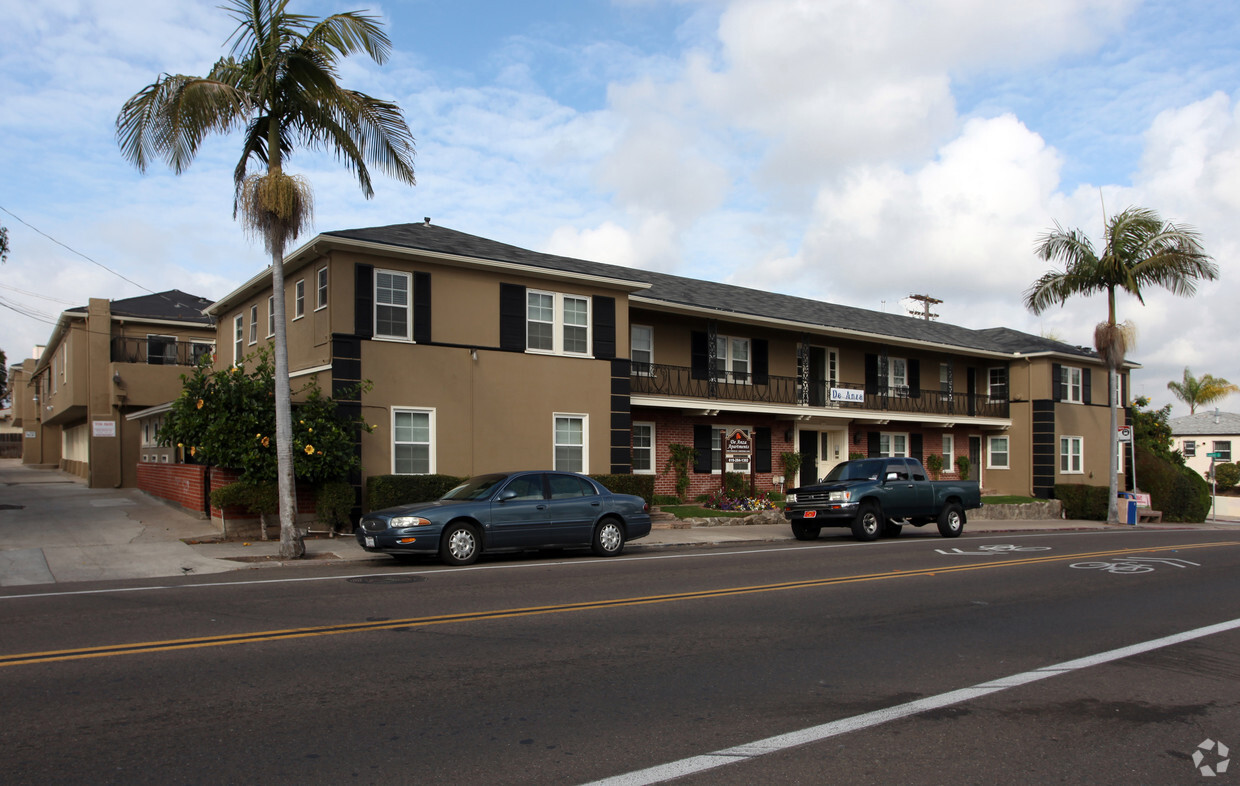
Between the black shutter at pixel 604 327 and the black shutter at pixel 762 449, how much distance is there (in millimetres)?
8310

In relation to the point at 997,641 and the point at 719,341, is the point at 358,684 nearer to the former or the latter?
the point at 997,641

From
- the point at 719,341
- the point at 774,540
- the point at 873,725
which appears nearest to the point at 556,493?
the point at 774,540

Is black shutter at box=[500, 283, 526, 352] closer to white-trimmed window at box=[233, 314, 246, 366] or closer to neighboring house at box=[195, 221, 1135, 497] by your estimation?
neighboring house at box=[195, 221, 1135, 497]

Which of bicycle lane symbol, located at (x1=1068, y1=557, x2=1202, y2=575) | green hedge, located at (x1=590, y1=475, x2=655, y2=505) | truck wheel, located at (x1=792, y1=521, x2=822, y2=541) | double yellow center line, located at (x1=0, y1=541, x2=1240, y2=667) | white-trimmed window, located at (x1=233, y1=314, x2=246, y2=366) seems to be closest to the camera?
double yellow center line, located at (x1=0, y1=541, x2=1240, y2=667)

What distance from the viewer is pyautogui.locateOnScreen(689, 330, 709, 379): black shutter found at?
27.3 m

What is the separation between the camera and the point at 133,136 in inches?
551

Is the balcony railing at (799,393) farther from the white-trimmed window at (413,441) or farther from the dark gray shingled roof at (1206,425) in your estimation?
the dark gray shingled roof at (1206,425)

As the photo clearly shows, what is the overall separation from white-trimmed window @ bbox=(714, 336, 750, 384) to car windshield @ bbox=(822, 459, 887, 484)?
8144 millimetres

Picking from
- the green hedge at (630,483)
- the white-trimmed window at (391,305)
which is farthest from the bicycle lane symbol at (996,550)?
the white-trimmed window at (391,305)

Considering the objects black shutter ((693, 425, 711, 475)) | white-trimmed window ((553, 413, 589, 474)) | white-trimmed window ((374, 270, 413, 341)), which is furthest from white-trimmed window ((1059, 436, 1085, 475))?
white-trimmed window ((374, 270, 413, 341))

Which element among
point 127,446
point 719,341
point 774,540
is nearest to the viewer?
point 774,540

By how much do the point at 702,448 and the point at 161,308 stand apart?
21428 mm

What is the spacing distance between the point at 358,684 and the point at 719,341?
900 inches

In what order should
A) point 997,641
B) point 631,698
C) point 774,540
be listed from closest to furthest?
point 631,698
point 997,641
point 774,540
